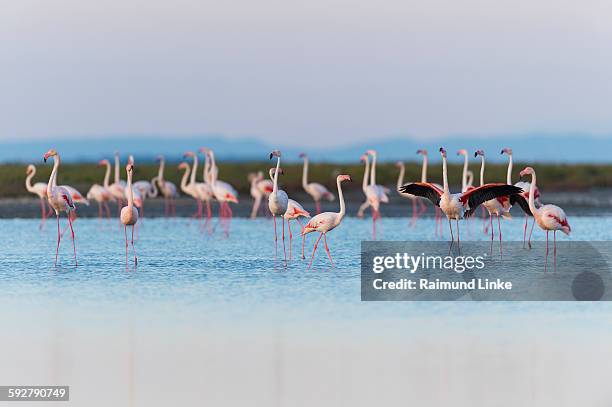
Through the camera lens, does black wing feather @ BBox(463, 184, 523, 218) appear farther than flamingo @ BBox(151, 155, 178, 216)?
No

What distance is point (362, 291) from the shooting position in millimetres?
11914

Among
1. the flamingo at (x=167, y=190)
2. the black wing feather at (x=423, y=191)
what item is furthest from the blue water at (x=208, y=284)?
the flamingo at (x=167, y=190)

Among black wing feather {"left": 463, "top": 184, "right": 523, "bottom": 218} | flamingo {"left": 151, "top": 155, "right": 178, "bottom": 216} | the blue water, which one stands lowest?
the blue water

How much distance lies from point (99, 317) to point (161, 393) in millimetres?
2898

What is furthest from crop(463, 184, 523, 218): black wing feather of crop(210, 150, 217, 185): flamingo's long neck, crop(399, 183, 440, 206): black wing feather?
crop(210, 150, 217, 185): flamingo's long neck

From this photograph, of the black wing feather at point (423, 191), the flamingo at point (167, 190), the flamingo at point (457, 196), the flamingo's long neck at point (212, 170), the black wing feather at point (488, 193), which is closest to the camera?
the black wing feather at point (488, 193)

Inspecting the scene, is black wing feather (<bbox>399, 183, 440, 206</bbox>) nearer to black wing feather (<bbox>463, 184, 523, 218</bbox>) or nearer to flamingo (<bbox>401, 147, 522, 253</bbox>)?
flamingo (<bbox>401, 147, 522, 253</bbox>)

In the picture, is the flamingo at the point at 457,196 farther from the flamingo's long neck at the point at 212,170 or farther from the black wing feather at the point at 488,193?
the flamingo's long neck at the point at 212,170

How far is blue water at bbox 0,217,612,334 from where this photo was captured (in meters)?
10.6

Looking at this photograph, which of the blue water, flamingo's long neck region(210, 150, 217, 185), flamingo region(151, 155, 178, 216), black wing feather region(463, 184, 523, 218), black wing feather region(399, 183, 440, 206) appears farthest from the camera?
flamingo region(151, 155, 178, 216)

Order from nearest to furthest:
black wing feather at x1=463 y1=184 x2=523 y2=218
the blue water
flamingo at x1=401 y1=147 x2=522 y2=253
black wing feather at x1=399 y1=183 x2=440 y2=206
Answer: the blue water, black wing feather at x1=463 y1=184 x2=523 y2=218, flamingo at x1=401 y1=147 x2=522 y2=253, black wing feather at x1=399 y1=183 x2=440 y2=206

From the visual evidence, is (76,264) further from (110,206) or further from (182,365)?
(110,206)

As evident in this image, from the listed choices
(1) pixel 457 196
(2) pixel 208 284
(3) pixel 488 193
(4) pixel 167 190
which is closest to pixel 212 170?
(4) pixel 167 190

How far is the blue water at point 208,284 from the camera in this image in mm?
10562
